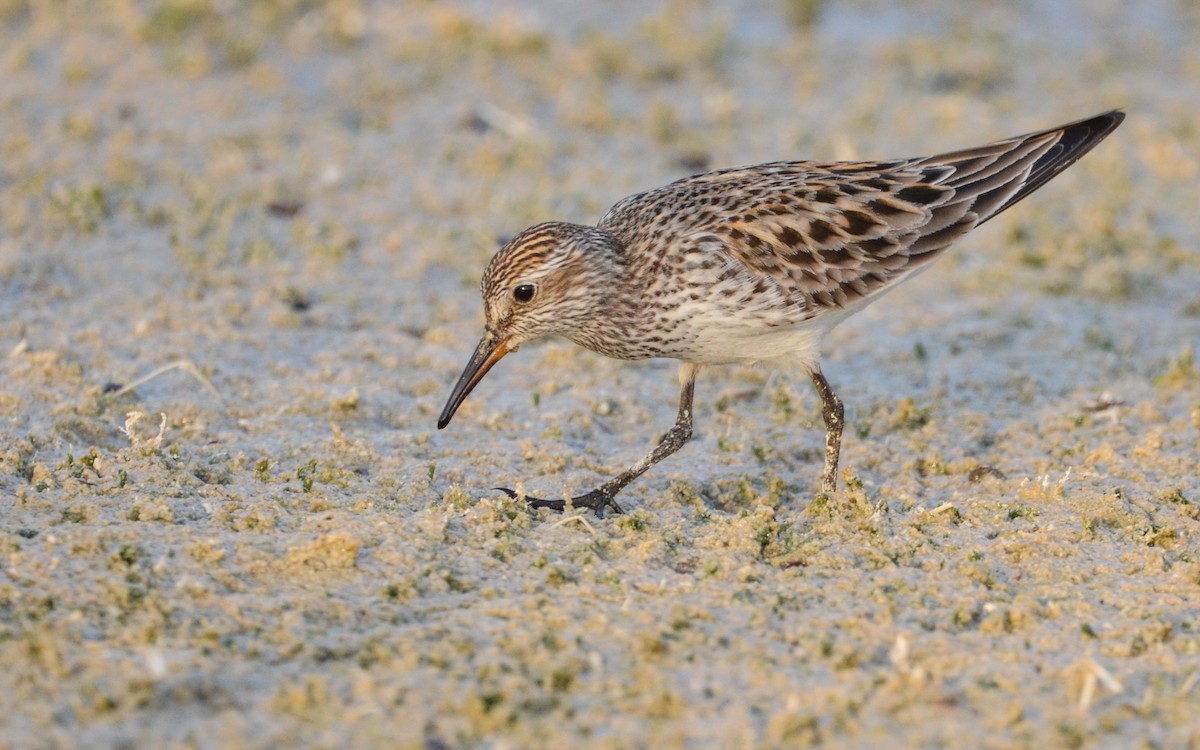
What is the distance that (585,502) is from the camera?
231 inches

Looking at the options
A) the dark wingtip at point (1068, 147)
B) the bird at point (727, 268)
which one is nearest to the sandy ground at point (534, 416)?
the bird at point (727, 268)

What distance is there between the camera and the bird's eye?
614 centimetres

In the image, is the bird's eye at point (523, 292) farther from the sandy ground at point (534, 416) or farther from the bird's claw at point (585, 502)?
the bird's claw at point (585, 502)

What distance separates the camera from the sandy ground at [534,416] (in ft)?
14.3

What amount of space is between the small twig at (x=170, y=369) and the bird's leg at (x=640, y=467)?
65.2 inches

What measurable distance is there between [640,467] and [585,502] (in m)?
0.35

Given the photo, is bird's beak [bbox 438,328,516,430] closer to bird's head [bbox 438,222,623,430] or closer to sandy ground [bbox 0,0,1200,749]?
bird's head [bbox 438,222,623,430]

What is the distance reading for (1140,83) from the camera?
40.1ft

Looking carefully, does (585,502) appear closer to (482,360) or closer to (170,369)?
(482,360)

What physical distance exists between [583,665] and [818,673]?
72 centimetres

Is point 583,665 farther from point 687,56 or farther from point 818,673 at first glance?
point 687,56

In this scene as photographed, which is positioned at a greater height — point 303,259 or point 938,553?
point 303,259

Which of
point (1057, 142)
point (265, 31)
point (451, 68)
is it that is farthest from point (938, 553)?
point (265, 31)

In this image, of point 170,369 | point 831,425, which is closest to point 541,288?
point 831,425
